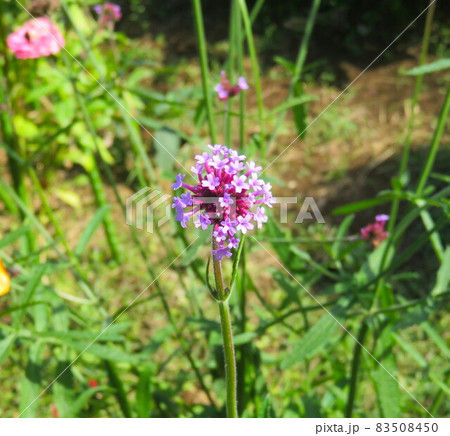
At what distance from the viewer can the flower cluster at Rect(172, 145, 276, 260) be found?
769mm

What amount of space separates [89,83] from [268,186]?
1.75 meters

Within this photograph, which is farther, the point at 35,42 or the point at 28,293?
the point at 35,42

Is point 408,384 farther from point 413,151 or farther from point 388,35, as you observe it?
point 388,35

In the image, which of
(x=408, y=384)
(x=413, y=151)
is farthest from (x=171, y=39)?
(x=408, y=384)

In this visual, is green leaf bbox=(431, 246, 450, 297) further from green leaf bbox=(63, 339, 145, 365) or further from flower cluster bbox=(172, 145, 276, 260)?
green leaf bbox=(63, 339, 145, 365)

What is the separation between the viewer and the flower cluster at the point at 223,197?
2.52 ft

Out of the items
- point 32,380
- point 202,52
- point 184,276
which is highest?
point 202,52

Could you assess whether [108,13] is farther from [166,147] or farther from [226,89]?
[166,147]

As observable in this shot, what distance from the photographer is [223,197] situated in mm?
781

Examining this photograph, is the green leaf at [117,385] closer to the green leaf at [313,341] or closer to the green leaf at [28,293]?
the green leaf at [28,293]

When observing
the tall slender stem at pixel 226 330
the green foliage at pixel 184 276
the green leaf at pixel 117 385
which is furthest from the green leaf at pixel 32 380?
the tall slender stem at pixel 226 330

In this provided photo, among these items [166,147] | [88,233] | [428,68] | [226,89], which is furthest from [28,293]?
[166,147]
